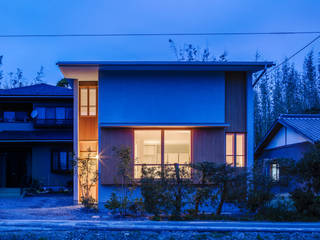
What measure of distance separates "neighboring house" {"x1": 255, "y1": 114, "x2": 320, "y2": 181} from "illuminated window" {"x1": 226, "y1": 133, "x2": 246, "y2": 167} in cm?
342

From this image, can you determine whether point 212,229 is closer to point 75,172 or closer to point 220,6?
point 75,172

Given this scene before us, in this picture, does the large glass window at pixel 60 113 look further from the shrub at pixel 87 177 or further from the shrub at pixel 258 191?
the shrub at pixel 258 191

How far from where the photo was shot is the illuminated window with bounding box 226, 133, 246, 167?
12188 mm

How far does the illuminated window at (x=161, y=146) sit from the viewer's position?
11.8 m

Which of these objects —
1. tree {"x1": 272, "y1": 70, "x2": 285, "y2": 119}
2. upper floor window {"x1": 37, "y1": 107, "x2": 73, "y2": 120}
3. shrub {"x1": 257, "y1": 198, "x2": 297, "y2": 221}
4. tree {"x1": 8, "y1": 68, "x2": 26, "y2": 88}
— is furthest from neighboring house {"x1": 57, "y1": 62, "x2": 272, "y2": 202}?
tree {"x1": 8, "y1": 68, "x2": 26, "y2": 88}

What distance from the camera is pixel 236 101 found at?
40.2 feet

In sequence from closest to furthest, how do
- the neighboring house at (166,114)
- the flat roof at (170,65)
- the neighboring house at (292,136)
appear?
the flat roof at (170,65), the neighboring house at (166,114), the neighboring house at (292,136)

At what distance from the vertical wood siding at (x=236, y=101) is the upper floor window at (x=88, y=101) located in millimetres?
5358

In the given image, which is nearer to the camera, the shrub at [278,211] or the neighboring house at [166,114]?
the shrub at [278,211]

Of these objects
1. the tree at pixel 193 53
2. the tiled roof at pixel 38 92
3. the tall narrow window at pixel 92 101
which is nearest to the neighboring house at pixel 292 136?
the tall narrow window at pixel 92 101

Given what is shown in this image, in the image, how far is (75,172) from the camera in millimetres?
13016

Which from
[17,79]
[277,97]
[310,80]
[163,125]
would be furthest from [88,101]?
[17,79]

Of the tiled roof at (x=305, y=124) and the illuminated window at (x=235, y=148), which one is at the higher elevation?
the tiled roof at (x=305, y=124)

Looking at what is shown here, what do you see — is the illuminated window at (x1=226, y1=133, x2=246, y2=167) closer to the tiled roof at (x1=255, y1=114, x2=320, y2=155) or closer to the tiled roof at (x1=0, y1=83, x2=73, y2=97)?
the tiled roof at (x1=255, y1=114, x2=320, y2=155)
